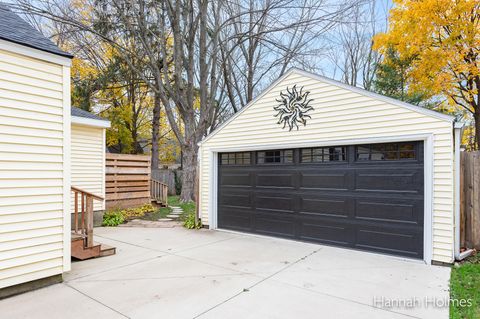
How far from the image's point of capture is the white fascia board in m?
3.53

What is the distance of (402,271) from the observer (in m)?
4.47

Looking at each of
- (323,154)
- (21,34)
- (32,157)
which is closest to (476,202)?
(323,154)

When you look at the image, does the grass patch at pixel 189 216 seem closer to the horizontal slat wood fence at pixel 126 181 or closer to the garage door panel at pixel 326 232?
the horizontal slat wood fence at pixel 126 181

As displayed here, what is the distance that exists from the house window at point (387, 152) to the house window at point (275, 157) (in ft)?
4.98

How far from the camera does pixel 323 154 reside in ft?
20.1

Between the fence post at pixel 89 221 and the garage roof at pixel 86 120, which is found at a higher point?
the garage roof at pixel 86 120

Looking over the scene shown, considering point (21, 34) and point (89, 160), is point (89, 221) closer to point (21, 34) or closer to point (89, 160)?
point (21, 34)

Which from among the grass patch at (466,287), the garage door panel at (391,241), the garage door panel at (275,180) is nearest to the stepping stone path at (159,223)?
the garage door panel at (275,180)

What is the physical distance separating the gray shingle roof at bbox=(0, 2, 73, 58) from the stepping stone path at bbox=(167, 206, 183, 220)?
6296 millimetres

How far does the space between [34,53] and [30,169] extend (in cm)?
148

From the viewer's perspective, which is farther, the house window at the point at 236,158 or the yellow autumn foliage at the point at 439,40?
the yellow autumn foliage at the point at 439,40

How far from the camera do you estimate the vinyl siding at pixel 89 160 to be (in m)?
7.88

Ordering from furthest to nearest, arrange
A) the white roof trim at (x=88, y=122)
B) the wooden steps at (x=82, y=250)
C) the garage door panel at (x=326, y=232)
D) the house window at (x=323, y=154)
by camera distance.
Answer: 1. the white roof trim at (x=88, y=122)
2. the house window at (x=323, y=154)
3. the garage door panel at (x=326, y=232)
4. the wooden steps at (x=82, y=250)

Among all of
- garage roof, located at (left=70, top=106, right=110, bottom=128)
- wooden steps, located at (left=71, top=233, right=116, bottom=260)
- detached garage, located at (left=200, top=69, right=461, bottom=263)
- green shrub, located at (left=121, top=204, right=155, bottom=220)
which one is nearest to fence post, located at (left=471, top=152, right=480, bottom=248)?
detached garage, located at (left=200, top=69, right=461, bottom=263)
